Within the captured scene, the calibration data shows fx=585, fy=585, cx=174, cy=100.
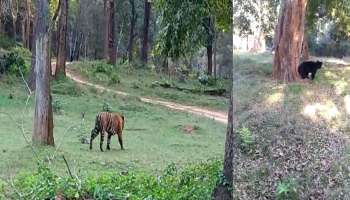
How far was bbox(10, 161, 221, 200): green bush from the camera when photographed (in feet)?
20.2

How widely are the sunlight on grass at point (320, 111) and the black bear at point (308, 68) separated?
0.70 ft

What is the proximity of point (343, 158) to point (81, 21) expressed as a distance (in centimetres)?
4015

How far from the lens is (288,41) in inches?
171

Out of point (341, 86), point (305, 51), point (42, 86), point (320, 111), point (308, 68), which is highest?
point (305, 51)

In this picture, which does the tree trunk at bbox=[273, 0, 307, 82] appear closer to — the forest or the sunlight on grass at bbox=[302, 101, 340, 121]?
the forest

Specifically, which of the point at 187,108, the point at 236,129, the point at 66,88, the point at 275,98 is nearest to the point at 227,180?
the point at 236,129

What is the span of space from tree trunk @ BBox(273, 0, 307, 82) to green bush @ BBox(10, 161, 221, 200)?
1739 millimetres

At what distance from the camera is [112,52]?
97.1ft

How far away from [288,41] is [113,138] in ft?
34.2

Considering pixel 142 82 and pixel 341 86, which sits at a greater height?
pixel 341 86

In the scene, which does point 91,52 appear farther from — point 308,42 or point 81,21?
point 308,42

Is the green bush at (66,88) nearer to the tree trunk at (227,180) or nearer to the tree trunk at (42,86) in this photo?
the tree trunk at (42,86)

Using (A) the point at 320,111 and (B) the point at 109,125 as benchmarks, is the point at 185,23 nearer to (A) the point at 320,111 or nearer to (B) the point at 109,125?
(A) the point at 320,111

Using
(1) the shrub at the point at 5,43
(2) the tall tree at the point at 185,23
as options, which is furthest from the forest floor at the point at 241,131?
(1) the shrub at the point at 5,43
